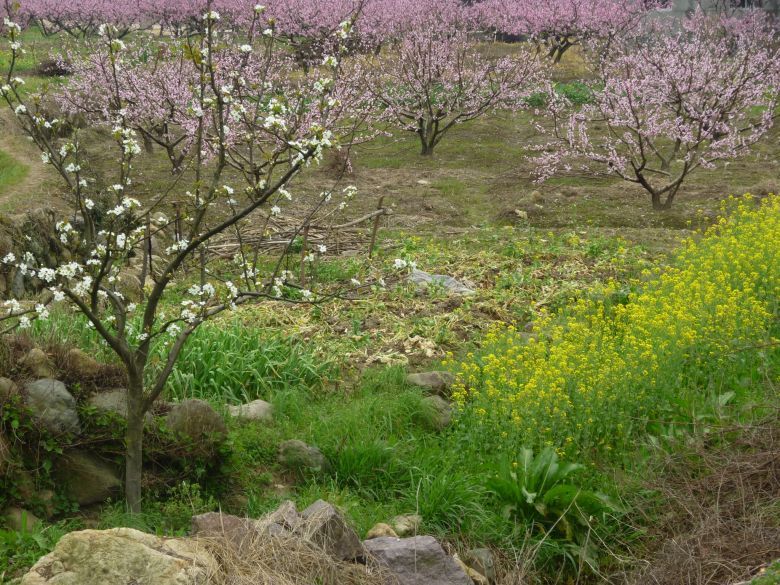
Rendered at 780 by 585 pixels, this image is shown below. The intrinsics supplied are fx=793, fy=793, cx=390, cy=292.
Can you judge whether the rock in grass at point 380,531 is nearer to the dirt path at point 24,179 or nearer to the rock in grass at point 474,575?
the rock in grass at point 474,575

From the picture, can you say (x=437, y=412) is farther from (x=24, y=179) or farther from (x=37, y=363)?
(x=24, y=179)

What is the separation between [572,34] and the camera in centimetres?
3294

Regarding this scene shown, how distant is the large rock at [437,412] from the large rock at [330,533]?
2.20 meters

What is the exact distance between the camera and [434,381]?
23.8 feet

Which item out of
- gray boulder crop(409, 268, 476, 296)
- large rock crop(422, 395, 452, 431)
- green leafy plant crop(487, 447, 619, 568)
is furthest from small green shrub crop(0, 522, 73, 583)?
gray boulder crop(409, 268, 476, 296)

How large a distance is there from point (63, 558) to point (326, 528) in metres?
1.41

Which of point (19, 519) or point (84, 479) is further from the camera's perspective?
point (84, 479)

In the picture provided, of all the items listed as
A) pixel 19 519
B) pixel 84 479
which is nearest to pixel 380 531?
pixel 84 479

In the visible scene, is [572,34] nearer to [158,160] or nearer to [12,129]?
[158,160]

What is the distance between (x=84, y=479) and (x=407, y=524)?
210 centimetres

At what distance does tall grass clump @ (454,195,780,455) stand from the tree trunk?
8.30 ft

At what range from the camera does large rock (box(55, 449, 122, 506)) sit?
16.5 feet

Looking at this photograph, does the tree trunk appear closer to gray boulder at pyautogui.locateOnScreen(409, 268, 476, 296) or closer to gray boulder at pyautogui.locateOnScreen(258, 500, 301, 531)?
gray boulder at pyautogui.locateOnScreen(258, 500, 301, 531)

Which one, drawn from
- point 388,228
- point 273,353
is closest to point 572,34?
point 388,228
